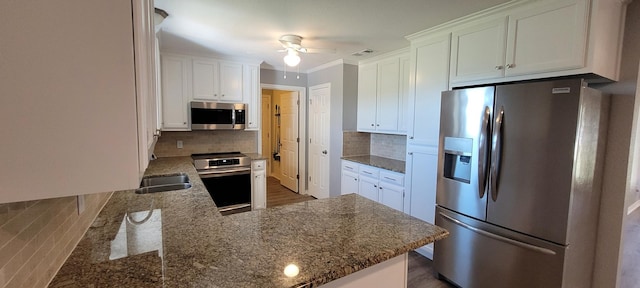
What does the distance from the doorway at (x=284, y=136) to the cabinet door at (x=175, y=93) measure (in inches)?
48.0

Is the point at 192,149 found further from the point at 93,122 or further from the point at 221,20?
the point at 93,122

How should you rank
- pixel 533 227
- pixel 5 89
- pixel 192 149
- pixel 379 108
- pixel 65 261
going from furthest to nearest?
pixel 192 149, pixel 379 108, pixel 533 227, pixel 65 261, pixel 5 89

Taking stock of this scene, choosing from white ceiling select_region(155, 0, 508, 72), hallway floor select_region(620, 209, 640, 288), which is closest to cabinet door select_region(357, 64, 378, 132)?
white ceiling select_region(155, 0, 508, 72)

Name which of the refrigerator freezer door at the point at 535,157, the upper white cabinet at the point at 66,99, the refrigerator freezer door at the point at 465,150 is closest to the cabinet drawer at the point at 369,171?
the refrigerator freezer door at the point at 465,150

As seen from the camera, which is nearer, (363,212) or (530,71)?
(363,212)

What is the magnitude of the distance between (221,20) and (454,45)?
6.98 ft

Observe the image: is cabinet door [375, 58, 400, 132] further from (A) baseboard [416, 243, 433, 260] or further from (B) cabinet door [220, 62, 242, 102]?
(B) cabinet door [220, 62, 242, 102]

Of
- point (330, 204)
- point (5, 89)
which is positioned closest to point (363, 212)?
point (330, 204)

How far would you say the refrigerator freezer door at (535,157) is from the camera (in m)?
1.64

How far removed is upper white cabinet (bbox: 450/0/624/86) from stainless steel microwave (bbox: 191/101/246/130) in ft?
9.50

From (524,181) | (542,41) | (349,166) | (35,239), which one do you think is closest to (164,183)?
(35,239)

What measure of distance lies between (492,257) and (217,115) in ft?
11.5

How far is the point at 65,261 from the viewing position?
0.97m

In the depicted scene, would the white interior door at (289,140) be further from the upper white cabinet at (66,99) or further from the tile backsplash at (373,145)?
the upper white cabinet at (66,99)
